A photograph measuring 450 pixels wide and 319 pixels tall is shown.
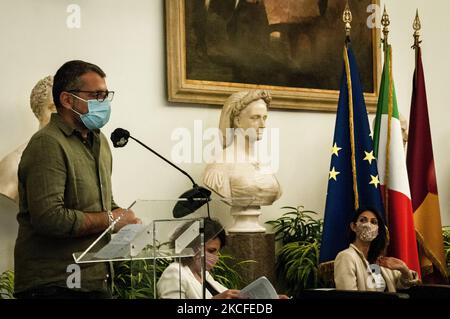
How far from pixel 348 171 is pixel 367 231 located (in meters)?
1.02

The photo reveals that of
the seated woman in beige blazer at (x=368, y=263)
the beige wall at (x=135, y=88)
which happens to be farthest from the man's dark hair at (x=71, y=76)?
the seated woman in beige blazer at (x=368, y=263)

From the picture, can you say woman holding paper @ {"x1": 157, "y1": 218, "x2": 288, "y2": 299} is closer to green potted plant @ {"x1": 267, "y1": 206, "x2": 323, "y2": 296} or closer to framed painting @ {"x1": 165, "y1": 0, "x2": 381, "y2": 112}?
green potted plant @ {"x1": 267, "y1": 206, "x2": 323, "y2": 296}

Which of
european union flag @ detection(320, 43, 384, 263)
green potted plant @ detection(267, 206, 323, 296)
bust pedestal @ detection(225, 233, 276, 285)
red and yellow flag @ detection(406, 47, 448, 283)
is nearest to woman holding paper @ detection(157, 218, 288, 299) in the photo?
bust pedestal @ detection(225, 233, 276, 285)

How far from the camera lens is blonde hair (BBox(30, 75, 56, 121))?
17.0 feet

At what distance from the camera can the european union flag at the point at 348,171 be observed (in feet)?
19.2

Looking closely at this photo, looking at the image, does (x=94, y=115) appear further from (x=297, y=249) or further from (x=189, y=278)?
(x=297, y=249)

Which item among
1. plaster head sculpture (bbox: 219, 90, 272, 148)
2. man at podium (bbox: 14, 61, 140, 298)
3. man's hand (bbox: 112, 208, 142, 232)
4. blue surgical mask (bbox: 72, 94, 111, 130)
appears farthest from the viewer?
plaster head sculpture (bbox: 219, 90, 272, 148)

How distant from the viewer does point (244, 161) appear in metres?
5.99

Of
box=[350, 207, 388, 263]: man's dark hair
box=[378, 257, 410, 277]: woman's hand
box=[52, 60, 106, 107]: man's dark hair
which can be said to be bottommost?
box=[378, 257, 410, 277]: woman's hand

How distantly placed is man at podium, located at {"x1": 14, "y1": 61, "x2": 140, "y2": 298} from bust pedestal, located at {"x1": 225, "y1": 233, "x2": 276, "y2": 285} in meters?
2.15

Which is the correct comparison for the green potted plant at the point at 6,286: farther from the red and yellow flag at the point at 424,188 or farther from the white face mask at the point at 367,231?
the red and yellow flag at the point at 424,188

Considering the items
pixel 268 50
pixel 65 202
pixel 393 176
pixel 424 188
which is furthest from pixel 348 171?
pixel 65 202

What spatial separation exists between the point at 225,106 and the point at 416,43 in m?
1.74

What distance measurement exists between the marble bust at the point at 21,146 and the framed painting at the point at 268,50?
121 centimetres
